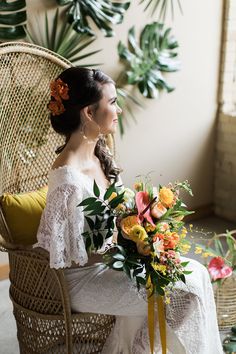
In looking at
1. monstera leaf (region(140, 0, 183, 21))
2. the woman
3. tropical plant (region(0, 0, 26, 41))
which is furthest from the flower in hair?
monstera leaf (region(140, 0, 183, 21))

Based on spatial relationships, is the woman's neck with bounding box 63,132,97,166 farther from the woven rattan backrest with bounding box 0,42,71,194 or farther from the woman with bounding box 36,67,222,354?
the woven rattan backrest with bounding box 0,42,71,194

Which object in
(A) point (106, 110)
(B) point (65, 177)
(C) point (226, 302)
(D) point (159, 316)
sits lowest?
(C) point (226, 302)

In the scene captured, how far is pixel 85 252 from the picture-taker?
184 centimetres

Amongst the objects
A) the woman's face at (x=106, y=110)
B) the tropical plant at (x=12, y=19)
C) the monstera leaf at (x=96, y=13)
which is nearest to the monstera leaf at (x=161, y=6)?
the monstera leaf at (x=96, y=13)

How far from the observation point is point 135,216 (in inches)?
71.2

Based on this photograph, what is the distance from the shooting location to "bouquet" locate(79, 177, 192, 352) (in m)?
1.80

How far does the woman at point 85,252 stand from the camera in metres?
1.84

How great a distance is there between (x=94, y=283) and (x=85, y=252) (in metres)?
0.14

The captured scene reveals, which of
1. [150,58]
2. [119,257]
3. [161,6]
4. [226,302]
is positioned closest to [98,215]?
[119,257]

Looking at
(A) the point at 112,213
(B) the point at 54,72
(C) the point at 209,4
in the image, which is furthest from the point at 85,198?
(C) the point at 209,4

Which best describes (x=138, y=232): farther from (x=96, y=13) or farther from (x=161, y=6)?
(x=161, y=6)

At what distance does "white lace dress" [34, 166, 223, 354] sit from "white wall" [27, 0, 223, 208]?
5.14 feet

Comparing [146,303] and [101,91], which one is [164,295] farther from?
[101,91]

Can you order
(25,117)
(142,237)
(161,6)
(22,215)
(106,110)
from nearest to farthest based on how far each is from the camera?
(142,237), (106,110), (22,215), (25,117), (161,6)
